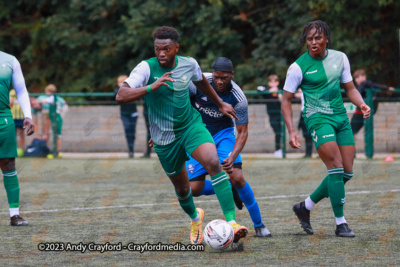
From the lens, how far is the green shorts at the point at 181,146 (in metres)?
6.65

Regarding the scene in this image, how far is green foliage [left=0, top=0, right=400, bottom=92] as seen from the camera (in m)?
22.9

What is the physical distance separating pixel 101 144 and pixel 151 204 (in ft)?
33.3

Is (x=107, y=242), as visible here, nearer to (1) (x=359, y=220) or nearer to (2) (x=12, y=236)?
(2) (x=12, y=236)

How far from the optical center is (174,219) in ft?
28.3

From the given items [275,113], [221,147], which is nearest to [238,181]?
[221,147]

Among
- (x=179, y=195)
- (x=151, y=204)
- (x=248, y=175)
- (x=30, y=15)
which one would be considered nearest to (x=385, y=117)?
(x=248, y=175)

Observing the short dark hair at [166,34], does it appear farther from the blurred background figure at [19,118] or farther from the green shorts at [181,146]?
the blurred background figure at [19,118]

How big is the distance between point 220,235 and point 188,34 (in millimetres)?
20262

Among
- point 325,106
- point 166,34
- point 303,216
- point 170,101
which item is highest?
point 166,34

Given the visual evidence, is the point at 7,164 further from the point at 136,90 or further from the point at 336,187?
the point at 336,187

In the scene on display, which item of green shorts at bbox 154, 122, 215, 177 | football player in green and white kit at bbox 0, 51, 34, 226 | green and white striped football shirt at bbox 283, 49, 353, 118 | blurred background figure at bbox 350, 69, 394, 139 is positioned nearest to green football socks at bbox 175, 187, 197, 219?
green shorts at bbox 154, 122, 215, 177

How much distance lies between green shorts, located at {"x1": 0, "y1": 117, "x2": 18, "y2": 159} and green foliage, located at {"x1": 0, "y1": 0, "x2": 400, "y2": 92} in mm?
14927

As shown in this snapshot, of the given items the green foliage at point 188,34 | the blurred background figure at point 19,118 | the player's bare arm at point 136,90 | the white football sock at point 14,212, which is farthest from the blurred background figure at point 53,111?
the player's bare arm at point 136,90

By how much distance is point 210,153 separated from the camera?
655cm
